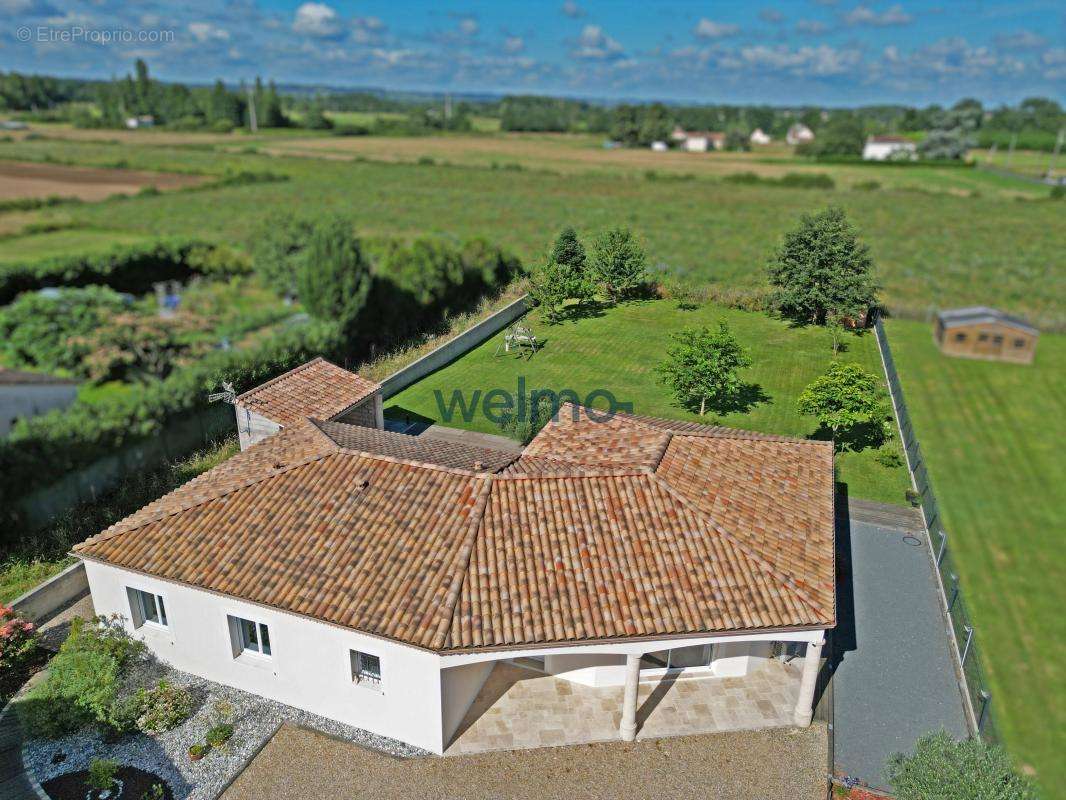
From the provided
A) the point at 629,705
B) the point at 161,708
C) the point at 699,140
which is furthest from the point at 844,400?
the point at 699,140

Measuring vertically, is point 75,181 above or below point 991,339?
above

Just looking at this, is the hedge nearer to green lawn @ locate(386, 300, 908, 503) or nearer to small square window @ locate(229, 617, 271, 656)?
green lawn @ locate(386, 300, 908, 503)

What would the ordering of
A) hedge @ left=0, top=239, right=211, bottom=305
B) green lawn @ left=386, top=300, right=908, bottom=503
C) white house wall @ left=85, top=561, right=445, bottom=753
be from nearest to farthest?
white house wall @ left=85, top=561, right=445, bottom=753 → hedge @ left=0, top=239, right=211, bottom=305 → green lawn @ left=386, top=300, right=908, bottom=503

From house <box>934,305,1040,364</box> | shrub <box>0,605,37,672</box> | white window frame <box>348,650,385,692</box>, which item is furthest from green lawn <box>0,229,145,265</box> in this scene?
house <box>934,305,1040,364</box>

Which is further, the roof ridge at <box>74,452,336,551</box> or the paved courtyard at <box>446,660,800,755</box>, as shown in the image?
the roof ridge at <box>74,452,336,551</box>

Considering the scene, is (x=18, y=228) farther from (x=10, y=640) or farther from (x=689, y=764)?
(x=689, y=764)

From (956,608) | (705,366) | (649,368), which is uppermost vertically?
(705,366)

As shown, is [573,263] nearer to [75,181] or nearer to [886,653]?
[886,653]

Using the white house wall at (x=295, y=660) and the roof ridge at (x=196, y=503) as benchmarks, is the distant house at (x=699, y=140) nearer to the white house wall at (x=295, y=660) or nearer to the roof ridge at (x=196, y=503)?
the roof ridge at (x=196, y=503)
